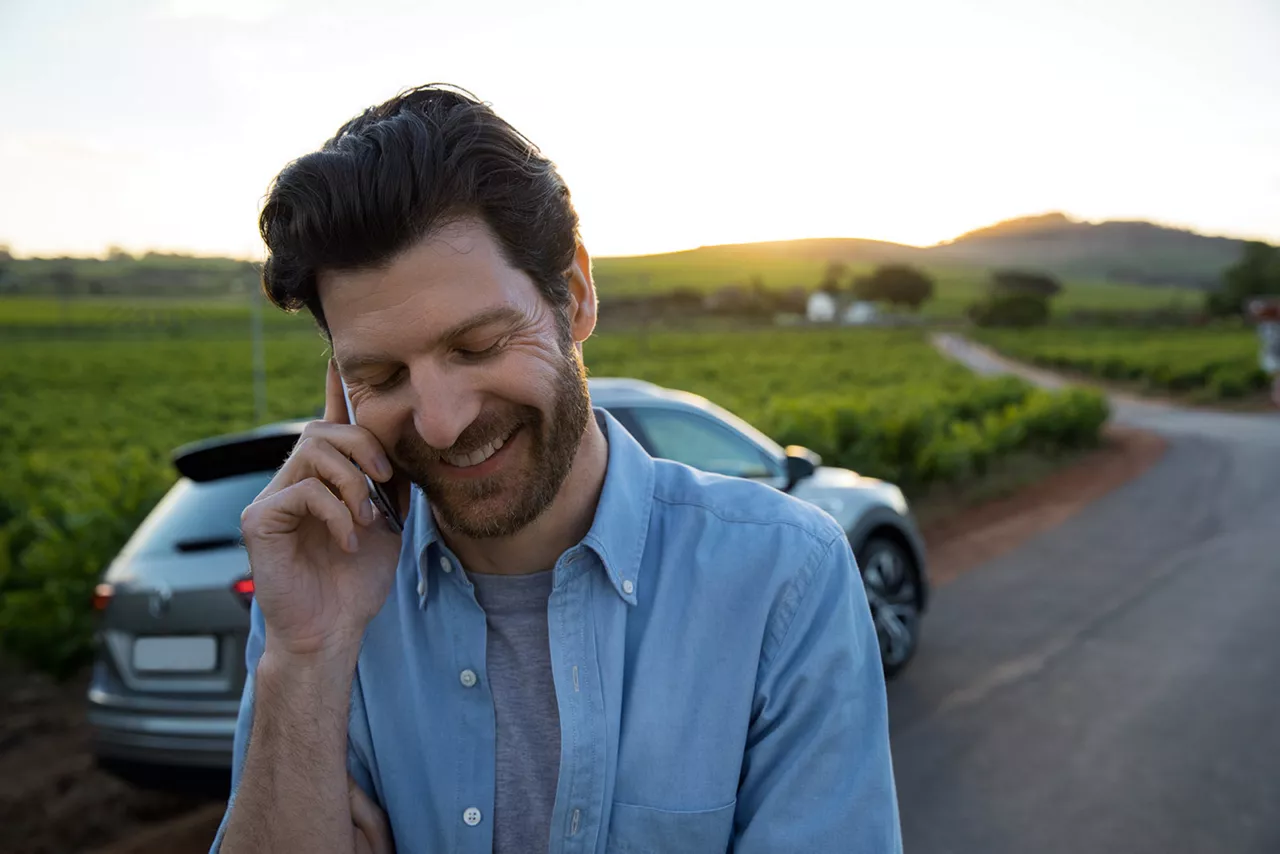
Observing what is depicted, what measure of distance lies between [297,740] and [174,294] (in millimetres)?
105160

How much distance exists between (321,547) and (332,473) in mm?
161

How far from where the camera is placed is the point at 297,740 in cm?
167

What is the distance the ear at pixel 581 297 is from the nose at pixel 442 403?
0.97ft

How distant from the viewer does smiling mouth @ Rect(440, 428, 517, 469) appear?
5.76 feet

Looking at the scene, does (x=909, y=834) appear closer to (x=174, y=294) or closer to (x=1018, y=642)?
(x=1018, y=642)

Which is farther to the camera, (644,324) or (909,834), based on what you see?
(644,324)

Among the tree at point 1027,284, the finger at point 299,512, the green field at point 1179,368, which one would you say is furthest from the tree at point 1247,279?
the finger at point 299,512

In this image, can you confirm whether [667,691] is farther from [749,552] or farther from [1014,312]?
[1014,312]

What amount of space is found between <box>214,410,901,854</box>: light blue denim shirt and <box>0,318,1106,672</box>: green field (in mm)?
5313

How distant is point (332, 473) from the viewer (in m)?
1.80

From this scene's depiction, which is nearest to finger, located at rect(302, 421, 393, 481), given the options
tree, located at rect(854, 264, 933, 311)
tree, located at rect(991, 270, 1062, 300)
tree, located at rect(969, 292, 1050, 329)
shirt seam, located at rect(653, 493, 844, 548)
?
shirt seam, located at rect(653, 493, 844, 548)

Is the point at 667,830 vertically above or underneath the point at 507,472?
underneath

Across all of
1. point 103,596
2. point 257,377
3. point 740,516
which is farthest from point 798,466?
point 257,377

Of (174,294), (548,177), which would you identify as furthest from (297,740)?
(174,294)
